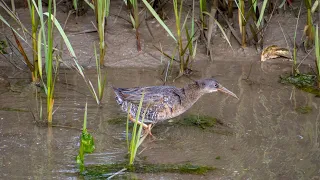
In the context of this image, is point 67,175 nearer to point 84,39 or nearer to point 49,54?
point 49,54

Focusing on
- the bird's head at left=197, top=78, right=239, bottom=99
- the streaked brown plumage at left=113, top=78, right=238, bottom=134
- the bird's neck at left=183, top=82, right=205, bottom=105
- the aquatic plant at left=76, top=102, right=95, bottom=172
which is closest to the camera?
the aquatic plant at left=76, top=102, right=95, bottom=172

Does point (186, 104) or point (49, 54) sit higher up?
point (49, 54)

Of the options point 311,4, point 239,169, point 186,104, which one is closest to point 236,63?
point 311,4

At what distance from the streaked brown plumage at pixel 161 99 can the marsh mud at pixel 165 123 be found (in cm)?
18

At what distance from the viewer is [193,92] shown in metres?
6.88

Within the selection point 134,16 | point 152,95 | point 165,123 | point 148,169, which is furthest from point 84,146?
point 134,16

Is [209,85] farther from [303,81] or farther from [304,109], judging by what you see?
[303,81]

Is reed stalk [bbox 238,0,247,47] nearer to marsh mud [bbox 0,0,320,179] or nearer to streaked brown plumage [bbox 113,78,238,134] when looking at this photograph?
marsh mud [bbox 0,0,320,179]

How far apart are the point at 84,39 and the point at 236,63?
1893 millimetres

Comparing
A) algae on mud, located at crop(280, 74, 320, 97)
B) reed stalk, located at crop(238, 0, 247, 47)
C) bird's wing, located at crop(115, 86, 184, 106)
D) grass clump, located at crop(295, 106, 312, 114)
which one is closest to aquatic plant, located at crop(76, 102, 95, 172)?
bird's wing, located at crop(115, 86, 184, 106)

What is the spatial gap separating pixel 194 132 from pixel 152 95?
21.2 inches

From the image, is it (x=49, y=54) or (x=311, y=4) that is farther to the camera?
(x=311, y=4)

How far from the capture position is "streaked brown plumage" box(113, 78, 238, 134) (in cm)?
662

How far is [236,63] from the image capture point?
8344 millimetres
